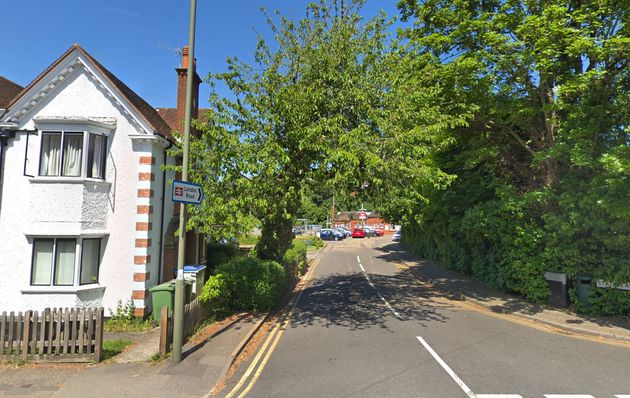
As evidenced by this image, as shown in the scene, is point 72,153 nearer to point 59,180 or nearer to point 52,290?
point 59,180

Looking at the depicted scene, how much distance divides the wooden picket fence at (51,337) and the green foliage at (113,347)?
44cm

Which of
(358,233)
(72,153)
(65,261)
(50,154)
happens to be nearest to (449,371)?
(65,261)

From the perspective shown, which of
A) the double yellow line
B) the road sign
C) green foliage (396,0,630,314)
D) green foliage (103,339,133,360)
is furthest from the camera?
green foliage (396,0,630,314)

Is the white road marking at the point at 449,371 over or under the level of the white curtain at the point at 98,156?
under

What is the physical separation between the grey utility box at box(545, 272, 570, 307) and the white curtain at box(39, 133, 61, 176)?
15547mm

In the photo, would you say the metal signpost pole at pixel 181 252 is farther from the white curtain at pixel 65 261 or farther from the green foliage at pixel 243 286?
the white curtain at pixel 65 261

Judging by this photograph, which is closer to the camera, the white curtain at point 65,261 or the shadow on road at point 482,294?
the white curtain at point 65,261

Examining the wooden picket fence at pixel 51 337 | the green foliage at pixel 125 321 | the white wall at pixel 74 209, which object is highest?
the white wall at pixel 74 209

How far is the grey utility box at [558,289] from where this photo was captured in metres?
12.2

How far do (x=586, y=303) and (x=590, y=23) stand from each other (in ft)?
26.8

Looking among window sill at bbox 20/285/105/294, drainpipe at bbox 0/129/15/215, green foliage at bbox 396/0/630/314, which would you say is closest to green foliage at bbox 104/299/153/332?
window sill at bbox 20/285/105/294

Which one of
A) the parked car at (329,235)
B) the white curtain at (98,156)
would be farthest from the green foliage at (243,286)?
the parked car at (329,235)

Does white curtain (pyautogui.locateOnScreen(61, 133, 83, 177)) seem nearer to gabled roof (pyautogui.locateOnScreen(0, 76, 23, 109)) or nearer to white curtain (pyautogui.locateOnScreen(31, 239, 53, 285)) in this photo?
white curtain (pyautogui.locateOnScreen(31, 239, 53, 285))

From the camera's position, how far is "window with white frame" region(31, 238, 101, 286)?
10562 millimetres
